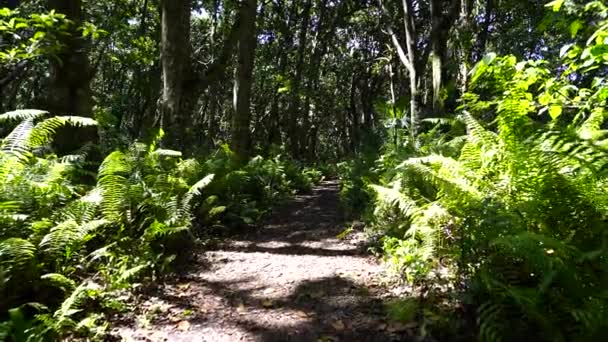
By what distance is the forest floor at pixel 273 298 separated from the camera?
3746 millimetres

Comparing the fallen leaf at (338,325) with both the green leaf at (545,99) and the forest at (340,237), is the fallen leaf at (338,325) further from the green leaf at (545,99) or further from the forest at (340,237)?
the green leaf at (545,99)

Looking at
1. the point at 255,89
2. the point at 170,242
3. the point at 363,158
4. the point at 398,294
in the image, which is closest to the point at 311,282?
the point at 398,294

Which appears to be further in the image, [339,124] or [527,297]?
[339,124]

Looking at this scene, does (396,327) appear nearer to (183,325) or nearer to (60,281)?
(183,325)

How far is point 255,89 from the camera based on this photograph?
30078 mm

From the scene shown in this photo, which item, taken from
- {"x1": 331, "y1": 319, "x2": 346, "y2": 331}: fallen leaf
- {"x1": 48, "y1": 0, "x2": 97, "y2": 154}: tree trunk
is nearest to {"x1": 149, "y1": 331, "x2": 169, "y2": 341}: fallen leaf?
{"x1": 331, "y1": 319, "x2": 346, "y2": 331}: fallen leaf

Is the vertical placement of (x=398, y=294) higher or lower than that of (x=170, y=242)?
lower

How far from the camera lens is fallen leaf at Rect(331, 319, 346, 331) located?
12.1 feet

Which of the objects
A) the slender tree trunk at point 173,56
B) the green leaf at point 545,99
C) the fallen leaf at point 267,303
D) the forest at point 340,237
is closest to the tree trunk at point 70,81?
the forest at point 340,237

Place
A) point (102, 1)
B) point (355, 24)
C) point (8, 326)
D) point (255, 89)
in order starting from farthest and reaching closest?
1. point (255, 89)
2. point (355, 24)
3. point (102, 1)
4. point (8, 326)

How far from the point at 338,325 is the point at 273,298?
95 cm

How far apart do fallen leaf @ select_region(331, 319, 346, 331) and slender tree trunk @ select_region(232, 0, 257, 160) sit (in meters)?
7.24

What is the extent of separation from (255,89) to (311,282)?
86.6 feet

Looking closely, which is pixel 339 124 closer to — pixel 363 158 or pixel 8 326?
pixel 363 158
